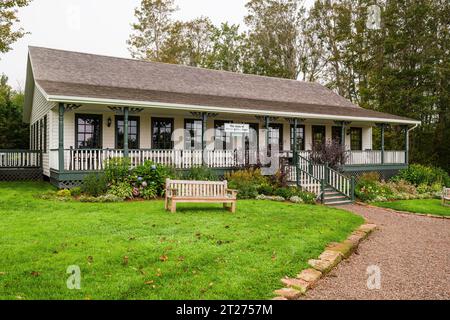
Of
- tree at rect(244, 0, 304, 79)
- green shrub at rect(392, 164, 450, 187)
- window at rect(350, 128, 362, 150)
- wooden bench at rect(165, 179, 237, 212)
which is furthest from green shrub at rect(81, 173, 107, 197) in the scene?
tree at rect(244, 0, 304, 79)

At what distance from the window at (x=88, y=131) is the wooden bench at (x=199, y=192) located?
758cm

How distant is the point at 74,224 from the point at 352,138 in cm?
1998

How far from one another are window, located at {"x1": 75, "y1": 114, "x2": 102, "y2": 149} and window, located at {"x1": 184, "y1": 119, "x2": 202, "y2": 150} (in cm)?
416

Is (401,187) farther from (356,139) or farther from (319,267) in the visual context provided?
(319,267)

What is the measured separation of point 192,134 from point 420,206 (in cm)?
1067

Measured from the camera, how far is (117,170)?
44.7 ft

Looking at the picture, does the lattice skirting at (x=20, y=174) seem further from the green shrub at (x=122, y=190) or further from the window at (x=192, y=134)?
the green shrub at (x=122, y=190)

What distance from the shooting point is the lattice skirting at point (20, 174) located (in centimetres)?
1845

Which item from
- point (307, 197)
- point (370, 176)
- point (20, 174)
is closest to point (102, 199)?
point (307, 197)

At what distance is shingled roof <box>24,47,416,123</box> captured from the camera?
53.3 feet

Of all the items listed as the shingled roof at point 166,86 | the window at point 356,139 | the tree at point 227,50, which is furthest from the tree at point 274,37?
the window at point 356,139
